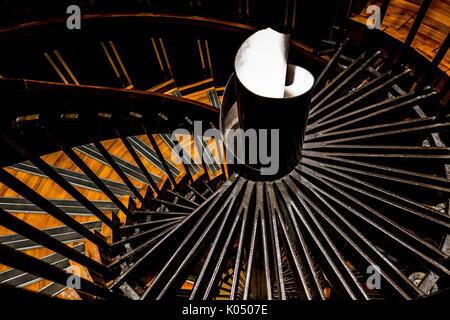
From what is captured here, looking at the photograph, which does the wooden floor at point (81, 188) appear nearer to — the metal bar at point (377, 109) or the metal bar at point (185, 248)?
the metal bar at point (185, 248)

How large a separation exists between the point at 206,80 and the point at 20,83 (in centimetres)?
390

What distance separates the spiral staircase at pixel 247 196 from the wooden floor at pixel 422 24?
0.42ft

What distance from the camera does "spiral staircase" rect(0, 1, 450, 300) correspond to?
136cm

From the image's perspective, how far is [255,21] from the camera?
4500 mm

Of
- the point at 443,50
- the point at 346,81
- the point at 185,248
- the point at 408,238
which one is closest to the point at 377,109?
the point at 346,81

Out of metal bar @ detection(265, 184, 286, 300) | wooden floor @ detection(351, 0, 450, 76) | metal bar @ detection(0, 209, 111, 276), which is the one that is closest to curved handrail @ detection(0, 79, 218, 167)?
metal bar @ detection(0, 209, 111, 276)

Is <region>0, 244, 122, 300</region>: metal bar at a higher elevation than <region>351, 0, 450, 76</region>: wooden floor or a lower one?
lower

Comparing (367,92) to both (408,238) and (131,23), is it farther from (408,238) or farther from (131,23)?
(131,23)

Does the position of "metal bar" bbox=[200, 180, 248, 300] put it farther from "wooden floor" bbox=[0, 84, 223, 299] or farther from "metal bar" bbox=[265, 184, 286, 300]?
"wooden floor" bbox=[0, 84, 223, 299]

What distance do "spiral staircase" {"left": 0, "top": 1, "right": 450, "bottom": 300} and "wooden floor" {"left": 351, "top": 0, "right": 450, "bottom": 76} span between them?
13 centimetres

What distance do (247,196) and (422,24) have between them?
9.35ft
